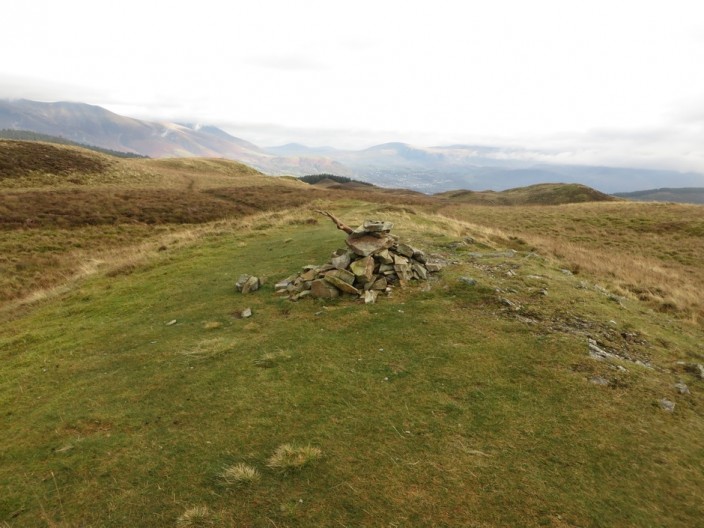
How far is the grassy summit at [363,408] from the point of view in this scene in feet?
19.8

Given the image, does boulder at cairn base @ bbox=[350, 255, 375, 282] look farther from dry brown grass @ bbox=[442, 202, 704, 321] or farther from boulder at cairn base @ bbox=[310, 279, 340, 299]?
dry brown grass @ bbox=[442, 202, 704, 321]

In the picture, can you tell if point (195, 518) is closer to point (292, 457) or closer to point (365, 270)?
point (292, 457)

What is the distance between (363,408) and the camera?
8.22 meters

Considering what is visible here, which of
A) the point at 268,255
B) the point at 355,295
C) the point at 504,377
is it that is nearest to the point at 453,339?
the point at 504,377

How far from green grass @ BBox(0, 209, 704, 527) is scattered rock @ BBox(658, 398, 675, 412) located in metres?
0.12

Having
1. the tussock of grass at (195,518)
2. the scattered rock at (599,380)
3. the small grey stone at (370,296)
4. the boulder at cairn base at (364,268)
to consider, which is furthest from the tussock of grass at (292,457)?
the boulder at cairn base at (364,268)

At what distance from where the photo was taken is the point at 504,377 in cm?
915

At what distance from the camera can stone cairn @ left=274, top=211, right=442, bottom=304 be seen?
14734mm

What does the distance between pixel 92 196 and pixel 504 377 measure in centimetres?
5528

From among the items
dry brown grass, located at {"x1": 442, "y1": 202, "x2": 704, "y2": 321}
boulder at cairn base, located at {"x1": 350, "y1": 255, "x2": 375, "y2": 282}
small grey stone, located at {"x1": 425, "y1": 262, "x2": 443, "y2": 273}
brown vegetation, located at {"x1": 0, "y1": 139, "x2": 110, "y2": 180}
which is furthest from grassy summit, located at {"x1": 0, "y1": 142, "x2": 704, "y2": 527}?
brown vegetation, located at {"x1": 0, "y1": 139, "x2": 110, "y2": 180}

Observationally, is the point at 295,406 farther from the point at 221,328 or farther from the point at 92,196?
the point at 92,196

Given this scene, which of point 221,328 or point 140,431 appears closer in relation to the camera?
point 140,431

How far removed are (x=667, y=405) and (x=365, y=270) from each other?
9.63m

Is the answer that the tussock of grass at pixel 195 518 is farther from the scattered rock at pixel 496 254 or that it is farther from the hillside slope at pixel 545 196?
the hillside slope at pixel 545 196
